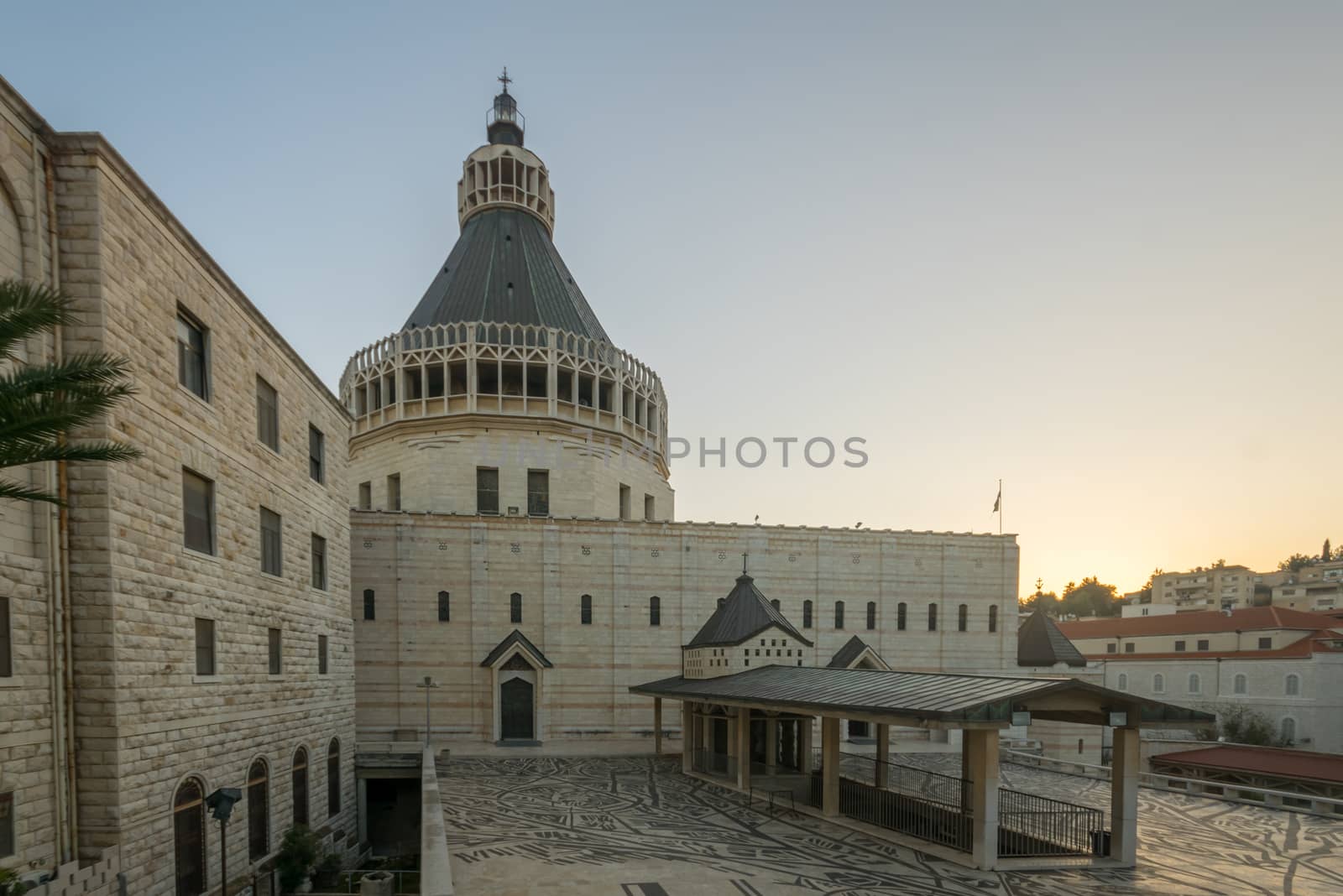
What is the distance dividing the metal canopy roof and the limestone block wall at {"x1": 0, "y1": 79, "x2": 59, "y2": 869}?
47.6ft

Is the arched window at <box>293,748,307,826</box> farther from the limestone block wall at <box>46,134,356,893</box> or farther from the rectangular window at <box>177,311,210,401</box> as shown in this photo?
the rectangular window at <box>177,311,210,401</box>

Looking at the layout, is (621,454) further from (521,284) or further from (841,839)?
(841,839)

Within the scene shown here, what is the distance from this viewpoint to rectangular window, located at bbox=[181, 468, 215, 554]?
16297 mm

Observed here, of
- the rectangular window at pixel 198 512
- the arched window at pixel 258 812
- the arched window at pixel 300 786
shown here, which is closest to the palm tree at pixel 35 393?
the rectangular window at pixel 198 512

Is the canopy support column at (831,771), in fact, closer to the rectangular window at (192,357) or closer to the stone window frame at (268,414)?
the stone window frame at (268,414)

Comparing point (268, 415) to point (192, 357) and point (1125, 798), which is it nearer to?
point (192, 357)

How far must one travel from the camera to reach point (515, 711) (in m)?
35.9

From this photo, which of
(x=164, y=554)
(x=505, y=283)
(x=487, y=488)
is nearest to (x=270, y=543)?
(x=164, y=554)

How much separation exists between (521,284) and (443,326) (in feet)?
20.9

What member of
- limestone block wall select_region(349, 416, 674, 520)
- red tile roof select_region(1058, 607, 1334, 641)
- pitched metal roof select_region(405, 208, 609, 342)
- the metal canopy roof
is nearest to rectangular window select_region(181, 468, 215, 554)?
the metal canopy roof

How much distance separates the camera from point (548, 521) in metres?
37.6

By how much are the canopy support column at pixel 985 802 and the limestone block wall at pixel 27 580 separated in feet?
53.0

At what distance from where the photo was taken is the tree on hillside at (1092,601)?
135 m

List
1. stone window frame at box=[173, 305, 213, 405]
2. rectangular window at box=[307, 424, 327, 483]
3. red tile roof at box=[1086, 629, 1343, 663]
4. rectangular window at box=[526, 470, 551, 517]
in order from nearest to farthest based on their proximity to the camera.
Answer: stone window frame at box=[173, 305, 213, 405] < rectangular window at box=[307, 424, 327, 483] < rectangular window at box=[526, 470, 551, 517] < red tile roof at box=[1086, 629, 1343, 663]
